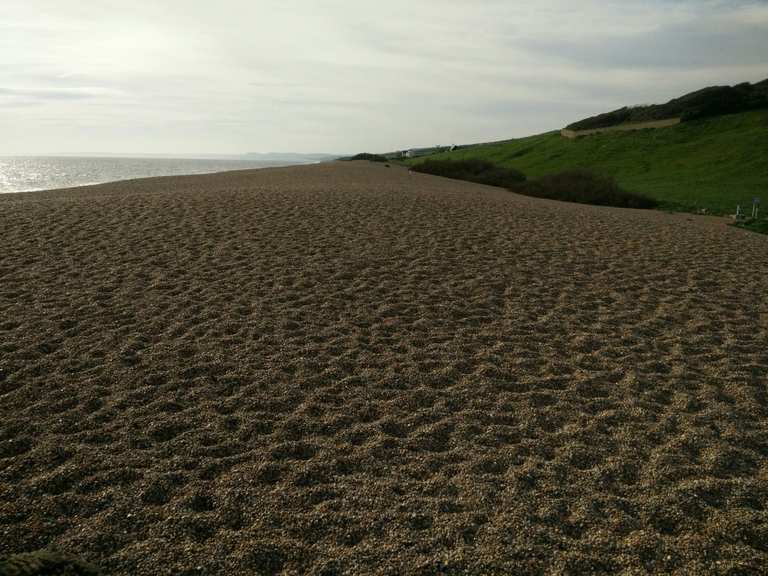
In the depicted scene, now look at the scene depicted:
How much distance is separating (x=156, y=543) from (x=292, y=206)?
12955 millimetres

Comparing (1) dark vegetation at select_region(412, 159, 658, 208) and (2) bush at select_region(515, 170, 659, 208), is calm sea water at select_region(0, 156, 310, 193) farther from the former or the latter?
(2) bush at select_region(515, 170, 659, 208)

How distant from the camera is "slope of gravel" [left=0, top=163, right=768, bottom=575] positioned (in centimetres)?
355

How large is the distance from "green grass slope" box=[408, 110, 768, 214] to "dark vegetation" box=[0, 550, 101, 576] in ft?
75.3

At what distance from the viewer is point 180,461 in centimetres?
430

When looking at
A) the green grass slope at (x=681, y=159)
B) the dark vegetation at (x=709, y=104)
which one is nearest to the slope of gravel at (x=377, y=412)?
the green grass slope at (x=681, y=159)

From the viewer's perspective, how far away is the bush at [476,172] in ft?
101

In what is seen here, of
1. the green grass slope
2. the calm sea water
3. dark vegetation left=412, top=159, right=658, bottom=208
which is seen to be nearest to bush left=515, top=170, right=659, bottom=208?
dark vegetation left=412, top=159, right=658, bottom=208

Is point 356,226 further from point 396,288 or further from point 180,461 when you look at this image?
point 180,461

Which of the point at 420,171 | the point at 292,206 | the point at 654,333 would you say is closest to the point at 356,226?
the point at 292,206

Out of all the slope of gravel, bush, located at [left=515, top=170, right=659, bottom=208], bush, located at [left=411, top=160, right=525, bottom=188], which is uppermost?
bush, located at [left=411, top=160, right=525, bottom=188]

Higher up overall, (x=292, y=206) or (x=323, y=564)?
(x=292, y=206)

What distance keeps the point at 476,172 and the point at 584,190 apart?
1121cm

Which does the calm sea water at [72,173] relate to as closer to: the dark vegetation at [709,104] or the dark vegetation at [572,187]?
the dark vegetation at [572,187]

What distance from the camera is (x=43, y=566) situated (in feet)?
7.93
